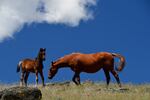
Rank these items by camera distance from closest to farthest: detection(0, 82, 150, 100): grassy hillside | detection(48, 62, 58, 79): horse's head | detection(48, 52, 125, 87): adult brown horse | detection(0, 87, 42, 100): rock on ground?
detection(0, 87, 42, 100): rock on ground
detection(0, 82, 150, 100): grassy hillside
detection(48, 52, 125, 87): adult brown horse
detection(48, 62, 58, 79): horse's head

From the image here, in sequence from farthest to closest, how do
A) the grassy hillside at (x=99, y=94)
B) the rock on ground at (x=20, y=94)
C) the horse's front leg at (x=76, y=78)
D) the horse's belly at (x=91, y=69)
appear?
1. the horse's belly at (x=91, y=69)
2. the horse's front leg at (x=76, y=78)
3. the grassy hillside at (x=99, y=94)
4. the rock on ground at (x=20, y=94)

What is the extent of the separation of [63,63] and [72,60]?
797mm

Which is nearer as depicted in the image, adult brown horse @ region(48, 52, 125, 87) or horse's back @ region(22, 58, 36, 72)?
adult brown horse @ region(48, 52, 125, 87)

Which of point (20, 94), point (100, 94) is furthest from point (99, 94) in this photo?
point (20, 94)

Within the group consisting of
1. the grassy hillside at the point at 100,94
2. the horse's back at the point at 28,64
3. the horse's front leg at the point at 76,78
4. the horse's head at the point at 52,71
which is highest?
the horse's back at the point at 28,64

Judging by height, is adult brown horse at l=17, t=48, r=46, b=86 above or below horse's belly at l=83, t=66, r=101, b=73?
above

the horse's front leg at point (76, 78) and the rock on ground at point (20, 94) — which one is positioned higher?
the horse's front leg at point (76, 78)

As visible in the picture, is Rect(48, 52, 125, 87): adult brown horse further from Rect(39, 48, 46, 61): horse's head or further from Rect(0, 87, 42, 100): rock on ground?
Rect(0, 87, 42, 100): rock on ground

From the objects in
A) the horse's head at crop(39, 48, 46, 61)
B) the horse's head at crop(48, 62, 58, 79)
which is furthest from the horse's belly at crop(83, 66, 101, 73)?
the horse's head at crop(39, 48, 46, 61)

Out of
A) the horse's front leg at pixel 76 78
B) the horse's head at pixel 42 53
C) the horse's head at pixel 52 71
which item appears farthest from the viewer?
the horse's head at pixel 52 71

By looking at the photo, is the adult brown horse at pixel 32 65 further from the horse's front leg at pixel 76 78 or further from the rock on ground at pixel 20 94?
the rock on ground at pixel 20 94

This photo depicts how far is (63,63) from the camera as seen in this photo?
2977 centimetres

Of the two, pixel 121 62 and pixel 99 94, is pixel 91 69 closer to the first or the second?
pixel 121 62

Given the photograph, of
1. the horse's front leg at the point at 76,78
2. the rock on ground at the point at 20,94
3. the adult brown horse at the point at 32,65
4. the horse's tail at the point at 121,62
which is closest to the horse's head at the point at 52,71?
the adult brown horse at the point at 32,65
